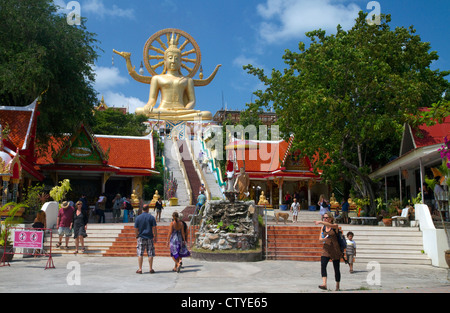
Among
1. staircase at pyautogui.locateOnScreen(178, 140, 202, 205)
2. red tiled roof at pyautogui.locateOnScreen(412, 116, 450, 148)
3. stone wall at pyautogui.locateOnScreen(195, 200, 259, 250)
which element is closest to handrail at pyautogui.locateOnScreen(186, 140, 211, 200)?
staircase at pyautogui.locateOnScreen(178, 140, 202, 205)

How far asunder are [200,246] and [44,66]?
481 inches

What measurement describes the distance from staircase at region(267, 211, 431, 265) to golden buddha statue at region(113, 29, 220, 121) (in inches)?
1275

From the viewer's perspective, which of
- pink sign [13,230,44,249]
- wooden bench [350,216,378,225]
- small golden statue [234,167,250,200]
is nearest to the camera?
pink sign [13,230,44,249]

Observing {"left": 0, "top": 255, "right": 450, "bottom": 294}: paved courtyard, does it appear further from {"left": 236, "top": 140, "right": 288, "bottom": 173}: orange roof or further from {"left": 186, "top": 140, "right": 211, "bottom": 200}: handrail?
{"left": 236, "top": 140, "right": 288, "bottom": 173}: orange roof

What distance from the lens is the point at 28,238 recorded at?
10.5m

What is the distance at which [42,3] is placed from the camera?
67.1ft

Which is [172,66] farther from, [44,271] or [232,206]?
[44,271]

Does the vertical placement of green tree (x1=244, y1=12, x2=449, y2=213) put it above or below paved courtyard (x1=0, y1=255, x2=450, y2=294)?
above

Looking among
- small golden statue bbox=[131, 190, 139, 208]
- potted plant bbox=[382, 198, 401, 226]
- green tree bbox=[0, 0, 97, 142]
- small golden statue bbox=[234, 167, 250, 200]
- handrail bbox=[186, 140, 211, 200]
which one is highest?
green tree bbox=[0, 0, 97, 142]

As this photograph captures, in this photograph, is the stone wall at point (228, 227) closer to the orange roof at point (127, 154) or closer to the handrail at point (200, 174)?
the handrail at point (200, 174)

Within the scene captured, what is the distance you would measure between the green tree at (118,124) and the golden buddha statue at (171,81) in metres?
3.55

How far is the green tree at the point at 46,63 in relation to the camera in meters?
18.6

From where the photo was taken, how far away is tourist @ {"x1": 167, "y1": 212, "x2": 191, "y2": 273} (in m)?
9.49
